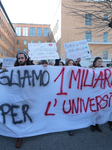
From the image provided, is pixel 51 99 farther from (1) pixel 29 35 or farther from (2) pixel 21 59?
(1) pixel 29 35

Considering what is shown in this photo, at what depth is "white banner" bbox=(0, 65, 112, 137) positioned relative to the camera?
2781 mm

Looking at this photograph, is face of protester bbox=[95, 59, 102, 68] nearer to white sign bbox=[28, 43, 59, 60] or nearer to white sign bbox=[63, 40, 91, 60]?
white sign bbox=[28, 43, 59, 60]

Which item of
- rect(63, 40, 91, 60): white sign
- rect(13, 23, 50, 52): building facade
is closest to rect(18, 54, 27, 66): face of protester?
rect(63, 40, 91, 60): white sign

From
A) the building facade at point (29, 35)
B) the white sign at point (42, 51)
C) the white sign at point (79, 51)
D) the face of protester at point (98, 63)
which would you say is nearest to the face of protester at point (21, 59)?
the white sign at point (42, 51)

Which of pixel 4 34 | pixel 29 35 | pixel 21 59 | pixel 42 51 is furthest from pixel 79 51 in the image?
pixel 29 35

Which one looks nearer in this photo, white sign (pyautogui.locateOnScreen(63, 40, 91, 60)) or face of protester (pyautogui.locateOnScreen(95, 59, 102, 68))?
face of protester (pyautogui.locateOnScreen(95, 59, 102, 68))

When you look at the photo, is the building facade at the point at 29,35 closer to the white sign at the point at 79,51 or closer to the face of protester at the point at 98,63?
the white sign at the point at 79,51

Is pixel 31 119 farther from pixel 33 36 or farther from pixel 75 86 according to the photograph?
pixel 33 36

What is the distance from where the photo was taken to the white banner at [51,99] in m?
2.78

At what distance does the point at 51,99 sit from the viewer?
2963mm

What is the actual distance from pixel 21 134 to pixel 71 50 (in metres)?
3.63

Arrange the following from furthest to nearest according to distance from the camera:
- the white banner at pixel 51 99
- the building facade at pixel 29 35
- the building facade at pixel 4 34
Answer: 1. the building facade at pixel 29 35
2. the building facade at pixel 4 34
3. the white banner at pixel 51 99

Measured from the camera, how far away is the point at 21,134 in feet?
8.94

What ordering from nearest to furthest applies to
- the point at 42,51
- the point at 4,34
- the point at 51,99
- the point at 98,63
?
the point at 51,99 → the point at 98,63 → the point at 42,51 → the point at 4,34
